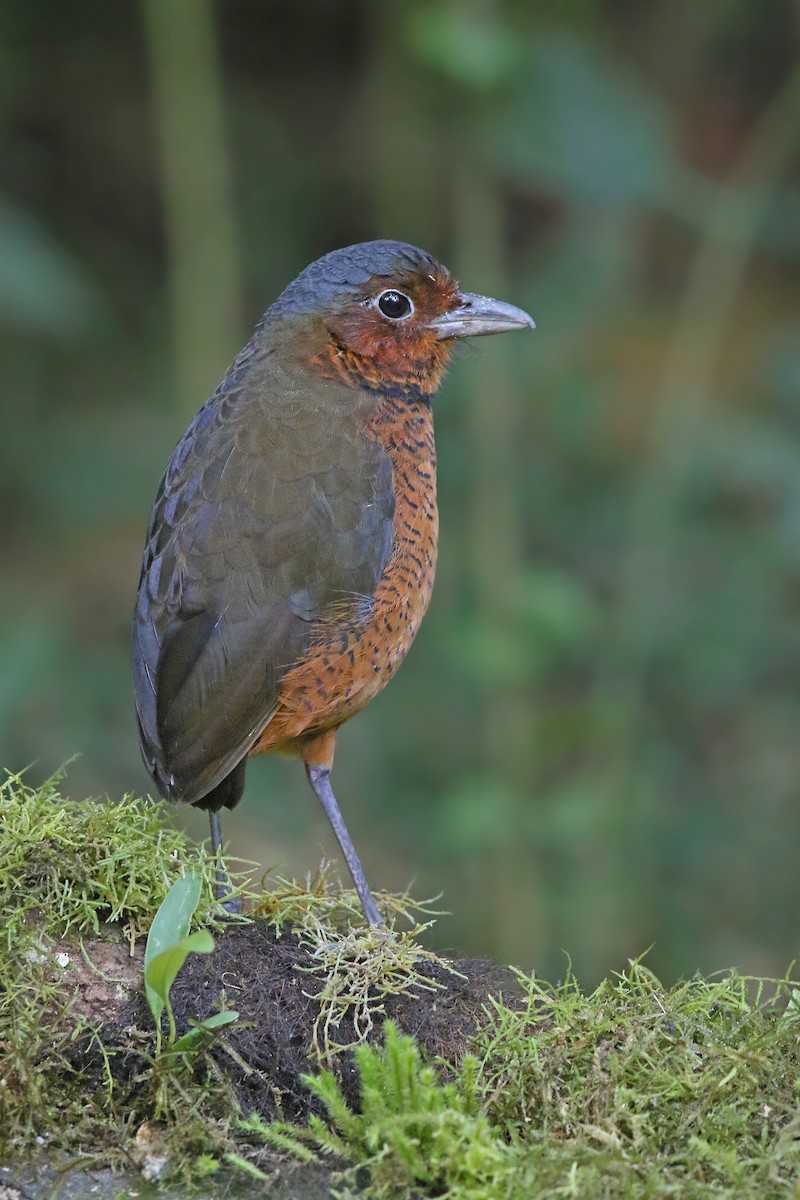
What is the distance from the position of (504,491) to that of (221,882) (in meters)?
3.36

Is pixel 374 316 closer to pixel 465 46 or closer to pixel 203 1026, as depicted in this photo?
pixel 203 1026

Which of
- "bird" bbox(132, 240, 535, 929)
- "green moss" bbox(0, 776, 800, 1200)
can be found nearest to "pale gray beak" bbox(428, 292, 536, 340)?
"bird" bbox(132, 240, 535, 929)

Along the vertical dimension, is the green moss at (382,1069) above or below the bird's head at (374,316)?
below

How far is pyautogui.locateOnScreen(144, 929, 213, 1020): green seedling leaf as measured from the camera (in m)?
2.33

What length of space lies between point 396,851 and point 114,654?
59.5 inches

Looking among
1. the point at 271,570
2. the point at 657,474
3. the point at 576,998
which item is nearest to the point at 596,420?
the point at 657,474

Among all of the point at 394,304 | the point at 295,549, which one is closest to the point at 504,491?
the point at 394,304

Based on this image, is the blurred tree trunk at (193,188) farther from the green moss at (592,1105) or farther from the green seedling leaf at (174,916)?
the green moss at (592,1105)

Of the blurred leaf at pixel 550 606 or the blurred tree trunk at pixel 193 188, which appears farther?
the blurred tree trunk at pixel 193 188

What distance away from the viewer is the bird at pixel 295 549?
3305 mm

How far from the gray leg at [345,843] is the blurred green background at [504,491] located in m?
1.79

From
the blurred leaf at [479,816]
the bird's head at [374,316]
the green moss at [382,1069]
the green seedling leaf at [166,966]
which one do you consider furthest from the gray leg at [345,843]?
the blurred leaf at [479,816]

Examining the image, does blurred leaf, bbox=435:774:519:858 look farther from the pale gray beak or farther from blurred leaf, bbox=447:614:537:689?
the pale gray beak

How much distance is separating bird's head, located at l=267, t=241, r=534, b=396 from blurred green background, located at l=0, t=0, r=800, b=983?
1789mm
